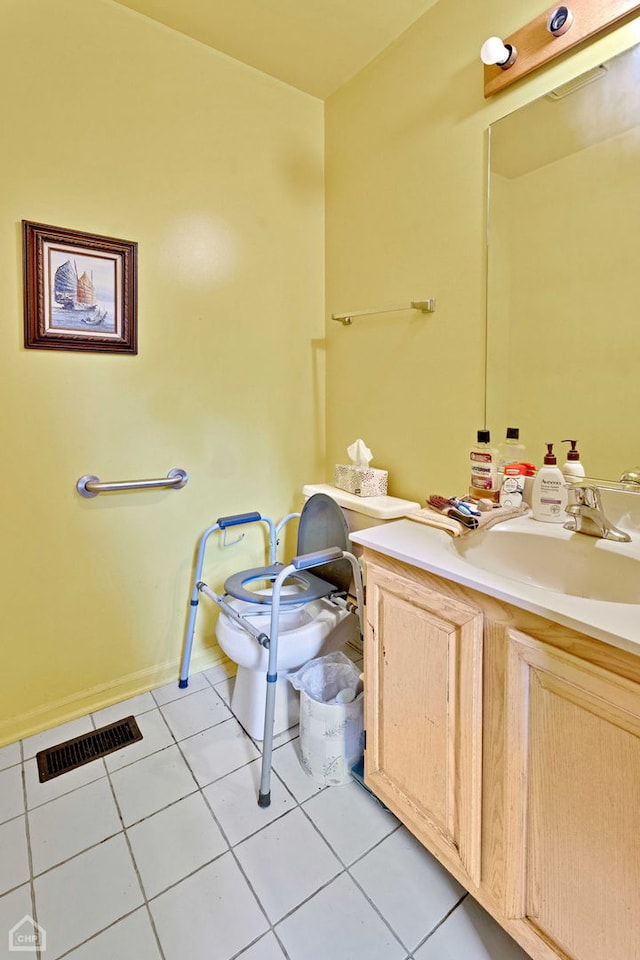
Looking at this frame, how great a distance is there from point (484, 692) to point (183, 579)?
1.32 meters

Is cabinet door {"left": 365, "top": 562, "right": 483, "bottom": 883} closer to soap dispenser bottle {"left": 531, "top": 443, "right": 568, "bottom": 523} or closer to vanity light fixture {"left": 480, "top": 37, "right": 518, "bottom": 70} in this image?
soap dispenser bottle {"left": 531, "top": 443, "right": 568, "bottom": 523}

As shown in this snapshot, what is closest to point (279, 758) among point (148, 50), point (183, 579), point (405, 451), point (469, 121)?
point (183, 579)

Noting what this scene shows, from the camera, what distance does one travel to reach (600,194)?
118 centimetres

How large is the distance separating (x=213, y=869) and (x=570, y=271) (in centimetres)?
186

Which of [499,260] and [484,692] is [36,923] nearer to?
[484,692]

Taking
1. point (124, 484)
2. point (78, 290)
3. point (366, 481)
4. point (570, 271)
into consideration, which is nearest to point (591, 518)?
point (570, 271)

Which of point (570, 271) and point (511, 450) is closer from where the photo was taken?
point (570, 271)

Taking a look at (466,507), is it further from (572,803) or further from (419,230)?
(419,230)

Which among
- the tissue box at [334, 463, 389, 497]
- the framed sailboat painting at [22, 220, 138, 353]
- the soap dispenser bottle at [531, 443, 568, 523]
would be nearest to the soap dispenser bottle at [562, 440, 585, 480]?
the soap dispenser bottle at [531, 443, 568, 523]

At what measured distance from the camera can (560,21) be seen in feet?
3.80

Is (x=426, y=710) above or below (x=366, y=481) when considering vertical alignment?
below

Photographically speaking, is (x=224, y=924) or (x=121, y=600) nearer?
(x=224, y=924)

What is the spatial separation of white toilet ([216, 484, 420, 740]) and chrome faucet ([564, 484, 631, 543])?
55 cm

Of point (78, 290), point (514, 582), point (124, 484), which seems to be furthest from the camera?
point (124, 484)
